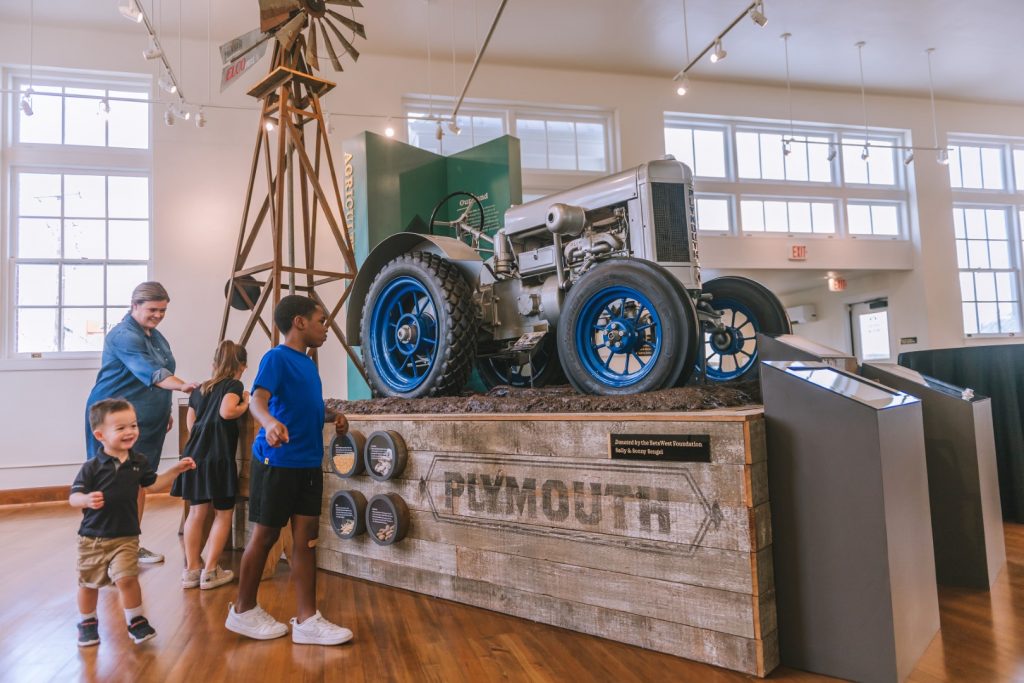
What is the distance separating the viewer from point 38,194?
668 cm

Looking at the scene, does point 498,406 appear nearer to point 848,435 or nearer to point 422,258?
point 422,258

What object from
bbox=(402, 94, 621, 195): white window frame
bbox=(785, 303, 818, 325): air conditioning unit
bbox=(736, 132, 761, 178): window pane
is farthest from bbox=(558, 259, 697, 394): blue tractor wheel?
bbox=(785, 303, 818, 325): air conditioning unit

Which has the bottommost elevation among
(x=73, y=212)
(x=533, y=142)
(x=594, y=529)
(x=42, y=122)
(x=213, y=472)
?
(x=594, y=529)

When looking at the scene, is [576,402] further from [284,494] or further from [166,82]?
[166,82]

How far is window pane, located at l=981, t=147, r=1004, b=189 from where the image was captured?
10070 millimetres

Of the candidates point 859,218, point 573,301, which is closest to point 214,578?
point 573,301

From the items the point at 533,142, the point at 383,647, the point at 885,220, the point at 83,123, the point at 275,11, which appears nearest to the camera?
the point at 383,647

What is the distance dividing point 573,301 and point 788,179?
7907mm

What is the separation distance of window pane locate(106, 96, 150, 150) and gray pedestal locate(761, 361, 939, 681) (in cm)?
736

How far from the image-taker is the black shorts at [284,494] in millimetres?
2148

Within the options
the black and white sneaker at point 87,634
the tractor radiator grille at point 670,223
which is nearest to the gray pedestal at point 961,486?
the tractor radiator grille at point 670,223

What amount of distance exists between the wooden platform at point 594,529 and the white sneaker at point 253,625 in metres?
0.60

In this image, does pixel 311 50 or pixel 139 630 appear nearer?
pixel 139 630

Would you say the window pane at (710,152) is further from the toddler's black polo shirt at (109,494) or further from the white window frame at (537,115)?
the toddler's black polo shirt at (109,494)
